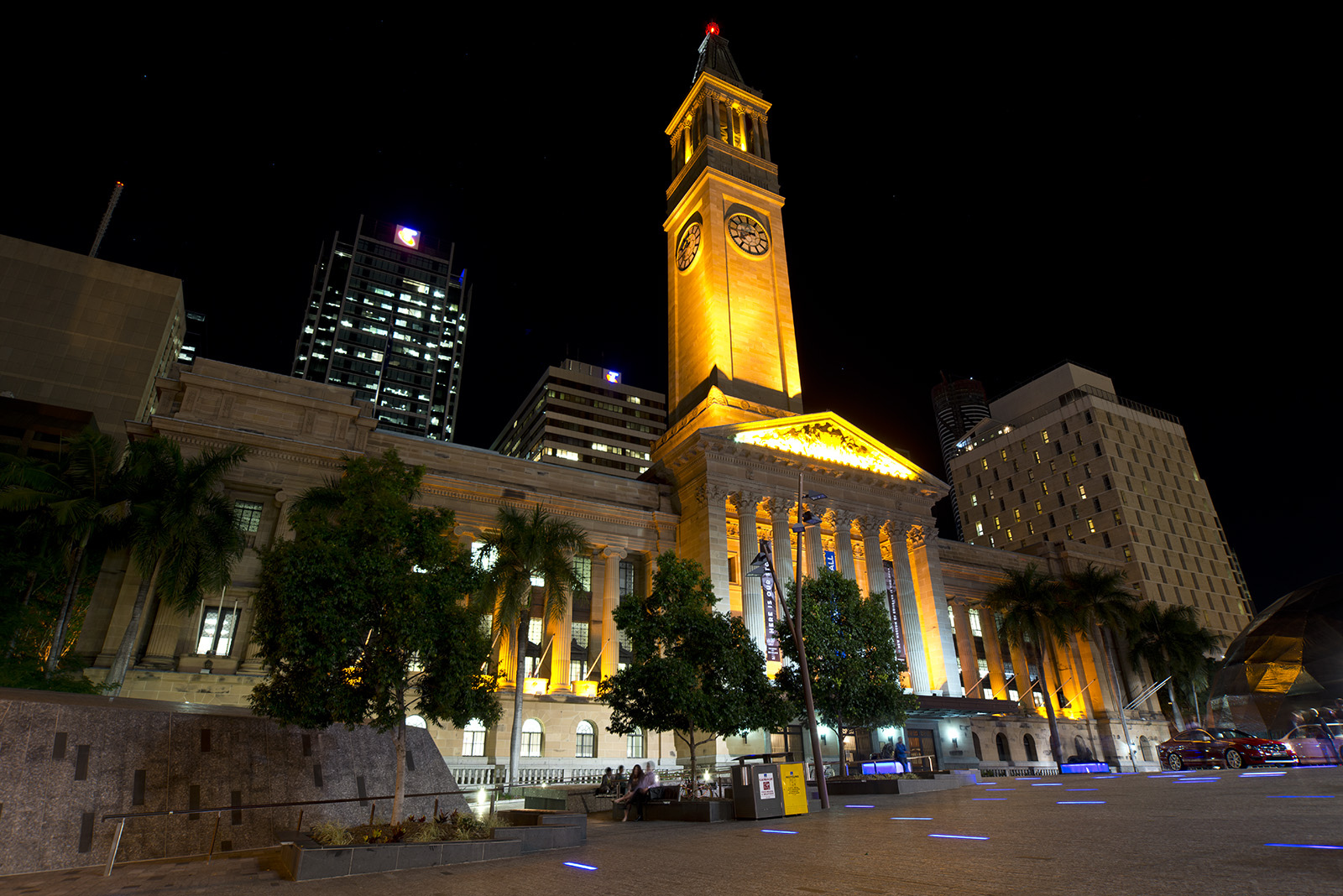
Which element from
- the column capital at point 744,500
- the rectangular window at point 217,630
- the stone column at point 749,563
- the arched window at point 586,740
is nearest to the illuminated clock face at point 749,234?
the column capital at point 744,500

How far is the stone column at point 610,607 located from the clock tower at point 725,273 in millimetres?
11408

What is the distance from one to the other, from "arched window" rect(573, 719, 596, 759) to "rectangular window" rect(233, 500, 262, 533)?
20989mm

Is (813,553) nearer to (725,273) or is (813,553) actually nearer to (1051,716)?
(1051,716)

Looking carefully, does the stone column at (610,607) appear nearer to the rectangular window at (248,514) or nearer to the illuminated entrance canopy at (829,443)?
the illuminated entrance canopy at (829,443)

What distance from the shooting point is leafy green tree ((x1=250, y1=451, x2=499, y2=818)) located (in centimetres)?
1622

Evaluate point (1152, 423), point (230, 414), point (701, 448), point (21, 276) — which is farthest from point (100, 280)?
point (1152, 423)

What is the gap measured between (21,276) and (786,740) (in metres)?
72.9

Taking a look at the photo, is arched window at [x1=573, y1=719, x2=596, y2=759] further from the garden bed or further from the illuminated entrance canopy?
the garden bed

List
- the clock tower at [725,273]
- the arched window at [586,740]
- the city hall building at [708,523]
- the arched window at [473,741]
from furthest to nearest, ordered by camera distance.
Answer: the clock tower at [725,273], the arched window at [586,740], the city hall building at [708,523], the arched window at [473,741]

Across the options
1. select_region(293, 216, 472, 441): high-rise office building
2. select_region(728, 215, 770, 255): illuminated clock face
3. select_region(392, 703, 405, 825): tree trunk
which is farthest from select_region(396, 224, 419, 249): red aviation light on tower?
select_region(392, 703, 405, 825): tree trunk

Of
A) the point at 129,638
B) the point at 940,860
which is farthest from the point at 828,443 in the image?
the point at 940,860

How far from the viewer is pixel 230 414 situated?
134 ft

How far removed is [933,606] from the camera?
51531mm

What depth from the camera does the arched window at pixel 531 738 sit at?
39188mm
